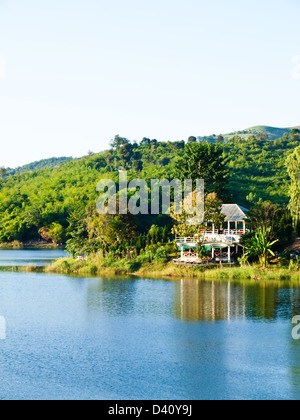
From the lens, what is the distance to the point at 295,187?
36.9m

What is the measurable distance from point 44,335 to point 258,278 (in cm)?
1584

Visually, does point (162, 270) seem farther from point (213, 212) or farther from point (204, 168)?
point (204, 168)

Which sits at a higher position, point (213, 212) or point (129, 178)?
point (129, 178)

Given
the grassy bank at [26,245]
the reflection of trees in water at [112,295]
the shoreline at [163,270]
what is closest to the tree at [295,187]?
the shoreline at [163,270]

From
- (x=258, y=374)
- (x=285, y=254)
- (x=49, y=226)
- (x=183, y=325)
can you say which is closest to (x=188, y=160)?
(x=285, y=254)

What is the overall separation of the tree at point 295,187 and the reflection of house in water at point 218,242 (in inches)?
129

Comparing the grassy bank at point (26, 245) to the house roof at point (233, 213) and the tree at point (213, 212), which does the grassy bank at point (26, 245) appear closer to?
the house roof at point (233, 213)

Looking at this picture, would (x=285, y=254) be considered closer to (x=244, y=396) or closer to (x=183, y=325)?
(x=183, y=325)

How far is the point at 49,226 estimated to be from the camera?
81000 mm

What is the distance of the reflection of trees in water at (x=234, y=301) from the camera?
24.8m

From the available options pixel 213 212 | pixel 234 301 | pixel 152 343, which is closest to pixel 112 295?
pixel 234 301

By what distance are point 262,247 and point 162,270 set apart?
681 cm

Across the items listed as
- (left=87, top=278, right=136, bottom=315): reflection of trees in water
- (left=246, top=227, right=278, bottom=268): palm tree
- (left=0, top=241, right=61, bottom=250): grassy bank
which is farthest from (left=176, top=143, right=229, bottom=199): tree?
(left=0, top=241, right=61, bottom=250): grassy bank

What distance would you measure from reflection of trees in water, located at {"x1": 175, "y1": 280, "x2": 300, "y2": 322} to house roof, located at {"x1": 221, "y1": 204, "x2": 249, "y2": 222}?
274 inches
